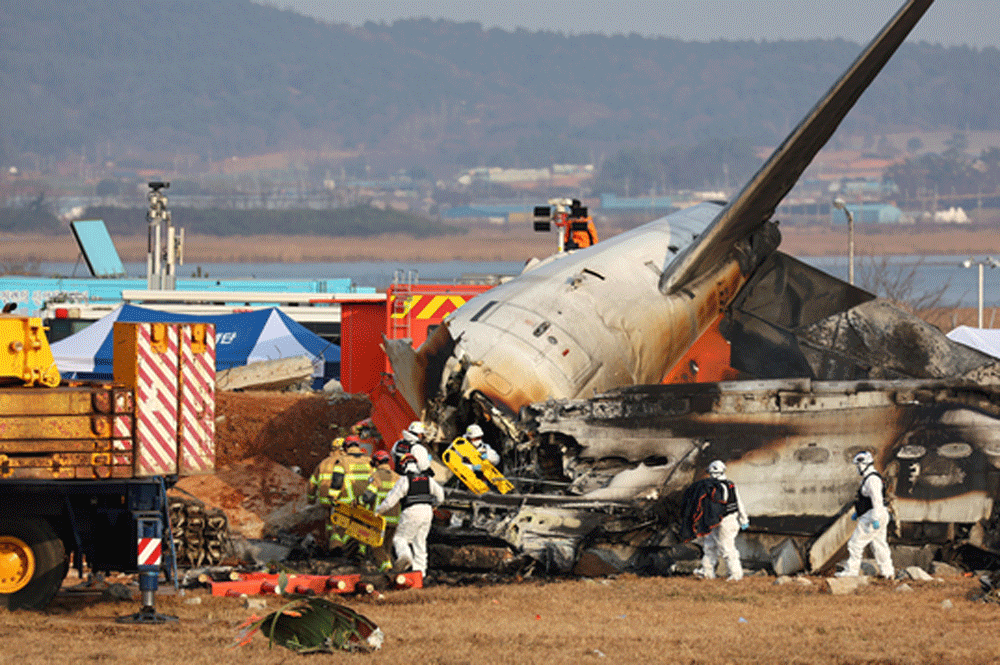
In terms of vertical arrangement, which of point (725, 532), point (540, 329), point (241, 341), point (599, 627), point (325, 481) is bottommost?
point (599, 627)

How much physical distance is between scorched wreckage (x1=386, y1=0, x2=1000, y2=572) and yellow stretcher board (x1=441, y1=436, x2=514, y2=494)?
0.36 meters

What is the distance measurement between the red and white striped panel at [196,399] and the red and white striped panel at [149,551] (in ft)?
3.01

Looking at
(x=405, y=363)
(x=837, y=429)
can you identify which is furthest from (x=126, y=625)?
(x=837, y=429)

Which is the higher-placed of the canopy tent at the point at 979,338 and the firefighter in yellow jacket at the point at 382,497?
the canopy tent at the point at 979,338

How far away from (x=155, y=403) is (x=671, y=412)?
6750 millimetres

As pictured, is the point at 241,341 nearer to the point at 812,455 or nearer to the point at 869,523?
the point at 812,455

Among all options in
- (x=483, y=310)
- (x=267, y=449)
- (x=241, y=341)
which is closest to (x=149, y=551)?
(x=483, y=310)

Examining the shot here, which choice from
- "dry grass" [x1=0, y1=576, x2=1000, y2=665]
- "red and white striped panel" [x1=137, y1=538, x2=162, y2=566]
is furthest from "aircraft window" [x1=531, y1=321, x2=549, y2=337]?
"red and white striped panel" [x1=137, y1=538, x2=162, y2=566]

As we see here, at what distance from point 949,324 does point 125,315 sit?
62.0 metres

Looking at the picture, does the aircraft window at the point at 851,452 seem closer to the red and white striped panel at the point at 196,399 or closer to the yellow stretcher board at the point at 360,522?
the yellow stretcher board at the point at 360,522

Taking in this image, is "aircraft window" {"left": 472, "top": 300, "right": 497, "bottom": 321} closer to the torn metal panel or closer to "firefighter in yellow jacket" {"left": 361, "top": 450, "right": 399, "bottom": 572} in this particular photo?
"firefighter in yellow jacket" {"left": 361, "top": 450, "right": 399, "bottom": 572}

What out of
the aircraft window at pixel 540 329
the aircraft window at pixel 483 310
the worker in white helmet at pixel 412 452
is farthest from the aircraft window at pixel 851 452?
the aircraft window at pixel 483 310

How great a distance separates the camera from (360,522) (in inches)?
671

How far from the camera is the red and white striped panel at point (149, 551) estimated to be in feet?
43.7
